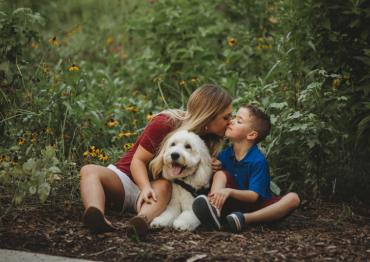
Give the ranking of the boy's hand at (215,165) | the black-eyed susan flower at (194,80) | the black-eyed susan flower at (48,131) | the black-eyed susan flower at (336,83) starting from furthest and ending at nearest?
the black-eyed susan flower at (194,80) < the black-eyed susan flower at (48,131) < the black-eyed susan flower at (336,83) < the boy's hand at (215,165)

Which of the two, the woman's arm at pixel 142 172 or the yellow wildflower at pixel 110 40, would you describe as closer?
the woman's arm at pixel 142 172

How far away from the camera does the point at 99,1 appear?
10945 mm

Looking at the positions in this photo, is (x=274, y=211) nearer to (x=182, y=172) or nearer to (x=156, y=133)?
(x=182, y=172)

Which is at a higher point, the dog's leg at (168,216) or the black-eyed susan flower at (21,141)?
the black-eyed susan flower at (21,141)

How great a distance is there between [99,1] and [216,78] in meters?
4.76

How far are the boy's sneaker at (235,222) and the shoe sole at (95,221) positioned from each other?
75 cm

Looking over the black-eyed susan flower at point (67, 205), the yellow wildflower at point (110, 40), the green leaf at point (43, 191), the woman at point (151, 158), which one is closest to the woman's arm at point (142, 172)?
the woman at point (151, 158)

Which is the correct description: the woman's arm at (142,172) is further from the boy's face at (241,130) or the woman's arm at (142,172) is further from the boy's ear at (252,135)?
the boy's ear at (252,135)

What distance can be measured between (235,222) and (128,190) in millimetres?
835

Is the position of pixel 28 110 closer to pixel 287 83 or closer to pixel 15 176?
pixel 15 176

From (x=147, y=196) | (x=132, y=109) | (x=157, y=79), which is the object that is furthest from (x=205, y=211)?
(x=157, y=79)

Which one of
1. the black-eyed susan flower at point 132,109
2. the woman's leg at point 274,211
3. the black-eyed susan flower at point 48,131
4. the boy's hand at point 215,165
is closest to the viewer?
the woman's leg at point 274,211

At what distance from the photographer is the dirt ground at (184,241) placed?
361 cm

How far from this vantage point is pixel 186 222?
13.5 feet
